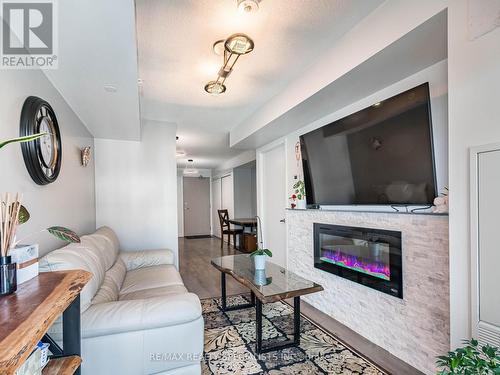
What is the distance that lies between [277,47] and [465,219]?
5.39 feet

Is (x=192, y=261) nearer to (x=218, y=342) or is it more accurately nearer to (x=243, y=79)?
(x=218, y=342)

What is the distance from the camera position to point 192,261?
5.16 meters

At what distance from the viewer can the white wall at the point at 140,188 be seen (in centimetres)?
356

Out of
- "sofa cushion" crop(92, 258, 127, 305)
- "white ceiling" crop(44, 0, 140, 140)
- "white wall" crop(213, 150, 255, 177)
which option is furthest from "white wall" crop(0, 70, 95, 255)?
"white wall" crop(213, 150, 255, 177)

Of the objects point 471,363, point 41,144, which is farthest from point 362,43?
point 41,144

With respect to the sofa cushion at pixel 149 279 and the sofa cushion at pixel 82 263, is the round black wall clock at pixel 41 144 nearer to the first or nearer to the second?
the sofa cushion at pixel 82 263

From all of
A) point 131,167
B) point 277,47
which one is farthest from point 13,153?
point 131,167

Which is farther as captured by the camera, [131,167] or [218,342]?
[131,167]

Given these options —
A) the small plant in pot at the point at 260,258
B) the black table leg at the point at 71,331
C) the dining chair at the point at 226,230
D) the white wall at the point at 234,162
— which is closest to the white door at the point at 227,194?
the white wall at the point at 234,162

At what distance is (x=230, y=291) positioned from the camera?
334cm

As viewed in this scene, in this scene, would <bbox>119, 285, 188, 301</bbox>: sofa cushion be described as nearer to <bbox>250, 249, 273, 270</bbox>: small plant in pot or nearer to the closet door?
<bbox>250, 249, 273, 270</bbox>: small plant in pot

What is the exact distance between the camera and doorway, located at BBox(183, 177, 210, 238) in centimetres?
881

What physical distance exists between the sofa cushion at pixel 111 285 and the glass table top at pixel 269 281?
91 cm

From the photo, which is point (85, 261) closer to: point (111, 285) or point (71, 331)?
point (111, 285)
